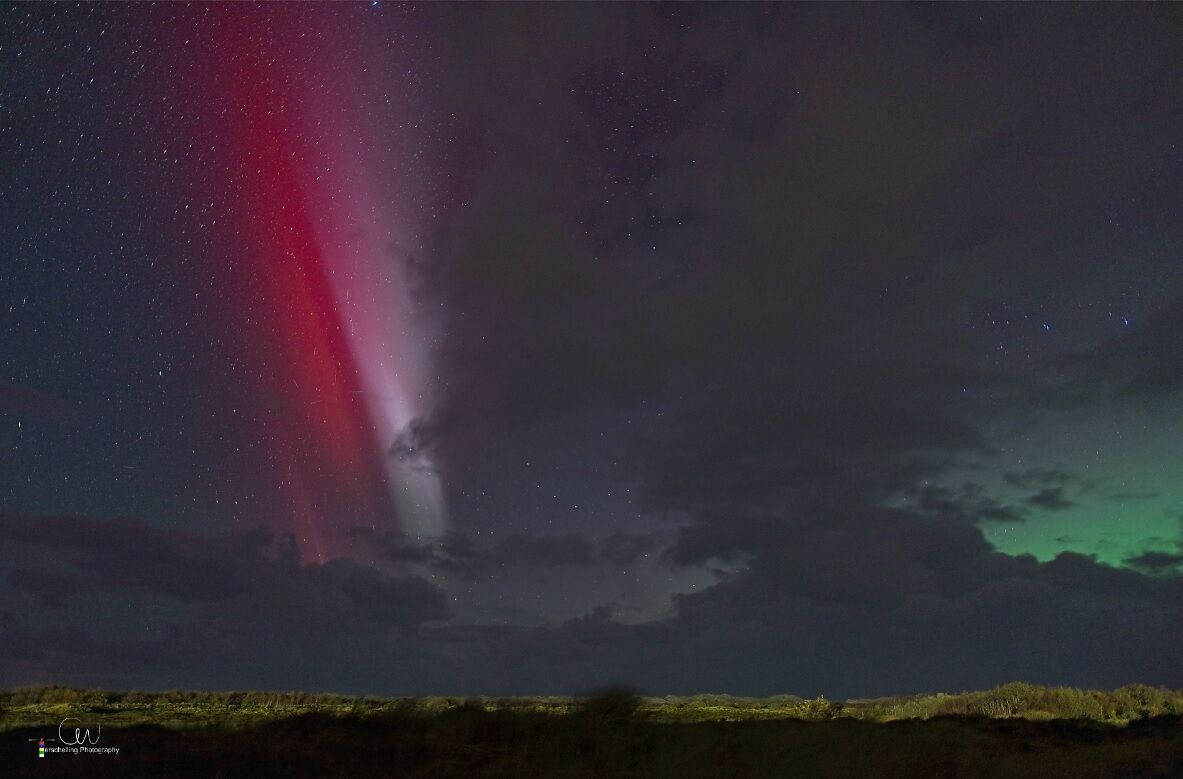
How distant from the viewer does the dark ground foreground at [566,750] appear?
20812 millimetres

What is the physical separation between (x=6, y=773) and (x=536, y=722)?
16.3m

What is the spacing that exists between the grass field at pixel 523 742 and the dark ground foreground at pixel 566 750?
0.06 m

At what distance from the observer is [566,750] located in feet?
86.4

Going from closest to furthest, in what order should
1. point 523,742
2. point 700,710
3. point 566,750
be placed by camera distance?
point 566,750, point 523,742, point 700,710

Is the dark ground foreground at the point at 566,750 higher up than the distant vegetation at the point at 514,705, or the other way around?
the distant vegetation at the point at 514,705

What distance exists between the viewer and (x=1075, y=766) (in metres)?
26.4

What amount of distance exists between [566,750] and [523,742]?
1816 millimetres
